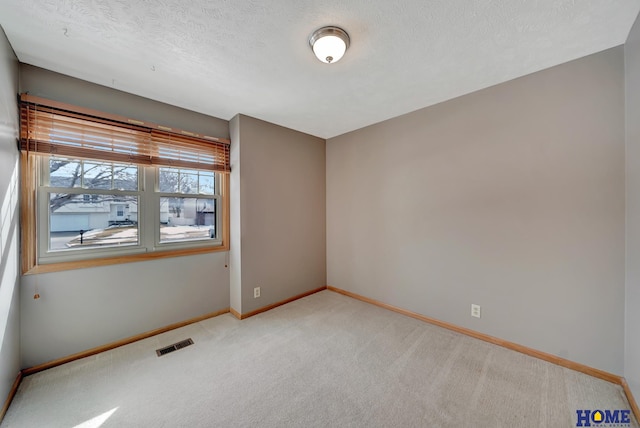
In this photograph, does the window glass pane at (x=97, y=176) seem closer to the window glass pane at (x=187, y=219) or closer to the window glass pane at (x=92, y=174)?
the window glass pane at (x=92, y=174)


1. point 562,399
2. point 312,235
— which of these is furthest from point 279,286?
point 562,399

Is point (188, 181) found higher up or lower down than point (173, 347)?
higher up

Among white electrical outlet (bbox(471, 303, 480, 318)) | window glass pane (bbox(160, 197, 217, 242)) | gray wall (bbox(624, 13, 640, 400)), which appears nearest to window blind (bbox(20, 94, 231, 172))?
window glass pane (bbox(160, 197, 217, 242))

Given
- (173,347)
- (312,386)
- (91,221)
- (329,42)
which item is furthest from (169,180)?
(312,386)

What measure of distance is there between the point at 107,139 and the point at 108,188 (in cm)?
46

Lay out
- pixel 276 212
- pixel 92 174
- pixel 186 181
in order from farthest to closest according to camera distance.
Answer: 1. pixel 276 212
2. pixel 186 181
3. pixel 92 174

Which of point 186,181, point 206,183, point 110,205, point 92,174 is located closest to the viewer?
point 92,174

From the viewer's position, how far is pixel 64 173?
6.74ft

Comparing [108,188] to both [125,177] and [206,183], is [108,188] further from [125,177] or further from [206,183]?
[206,183]

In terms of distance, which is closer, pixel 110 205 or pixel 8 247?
pixel 8 247

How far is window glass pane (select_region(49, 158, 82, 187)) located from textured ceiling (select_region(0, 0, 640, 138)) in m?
0.75

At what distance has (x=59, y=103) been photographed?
1937 mm

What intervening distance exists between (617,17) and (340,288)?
141 inches

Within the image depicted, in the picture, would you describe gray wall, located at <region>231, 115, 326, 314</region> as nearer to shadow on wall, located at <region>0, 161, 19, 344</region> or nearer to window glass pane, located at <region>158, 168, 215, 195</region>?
window glass pane, located at <region>158, 168, 215, 195</region>
